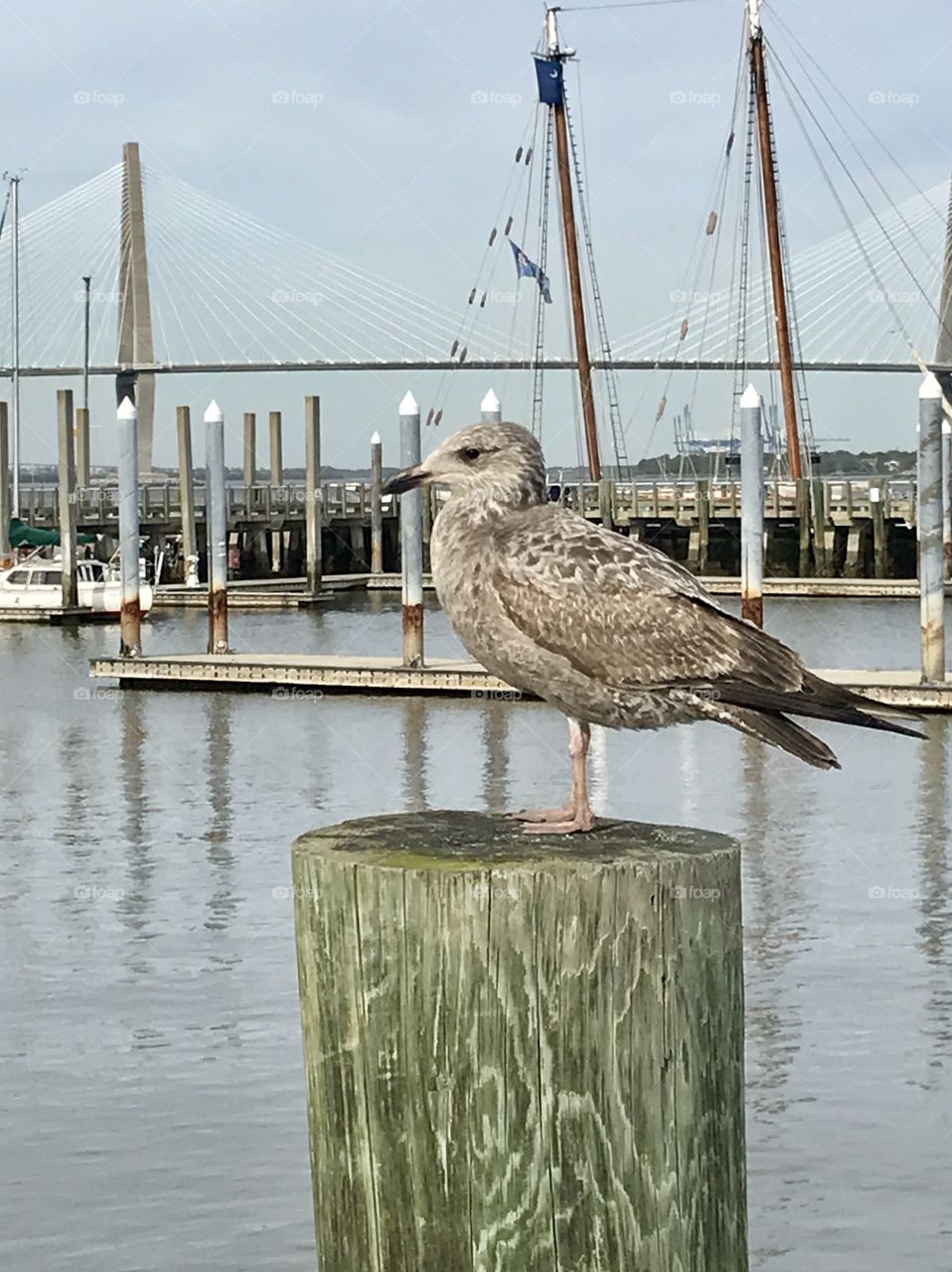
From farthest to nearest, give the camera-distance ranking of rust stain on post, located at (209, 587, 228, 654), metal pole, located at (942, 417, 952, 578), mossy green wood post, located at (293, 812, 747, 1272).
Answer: metal pole, located at (942, 417, 952, 578) → rust stain on post, located at (209, 587, 228, 654) → mossy green wood post, located at (293, 812, 747, 1272)

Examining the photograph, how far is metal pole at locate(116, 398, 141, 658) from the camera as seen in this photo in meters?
25.9

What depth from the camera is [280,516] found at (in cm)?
5562

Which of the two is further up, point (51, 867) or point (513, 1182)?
point (513, 1182)

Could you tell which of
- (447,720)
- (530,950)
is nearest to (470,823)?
(530,950)

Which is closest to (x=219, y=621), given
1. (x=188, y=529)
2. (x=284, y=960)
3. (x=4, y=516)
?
(x=284, y=960)

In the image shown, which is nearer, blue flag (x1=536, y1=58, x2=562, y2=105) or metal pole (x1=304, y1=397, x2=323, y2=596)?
metal pole (x1=304, y1=397, x2=323, y2=596)

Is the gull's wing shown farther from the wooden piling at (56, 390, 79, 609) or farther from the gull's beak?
the wooden piling at (56, 390, 79, 609)

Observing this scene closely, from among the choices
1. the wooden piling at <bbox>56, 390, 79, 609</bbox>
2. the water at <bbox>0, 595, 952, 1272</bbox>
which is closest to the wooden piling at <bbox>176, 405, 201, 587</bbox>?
the wooden piling at <bbox>56, 390, 79, 609</bbox>

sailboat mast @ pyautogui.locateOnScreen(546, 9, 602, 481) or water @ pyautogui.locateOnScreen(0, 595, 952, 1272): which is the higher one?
sailboat mast @ pyautogui.locateOnScreen(546, 9, 602, 481)

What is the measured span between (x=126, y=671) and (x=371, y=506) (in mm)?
29130

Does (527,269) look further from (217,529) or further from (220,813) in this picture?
(220,813)

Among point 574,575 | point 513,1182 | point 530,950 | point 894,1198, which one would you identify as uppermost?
point 574,575

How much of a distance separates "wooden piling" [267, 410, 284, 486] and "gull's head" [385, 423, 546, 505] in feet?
183

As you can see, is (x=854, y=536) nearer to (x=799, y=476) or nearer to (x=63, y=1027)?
(x=799, y=476)
